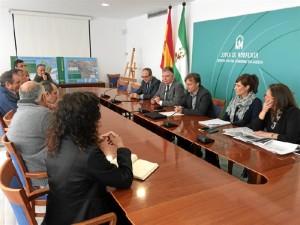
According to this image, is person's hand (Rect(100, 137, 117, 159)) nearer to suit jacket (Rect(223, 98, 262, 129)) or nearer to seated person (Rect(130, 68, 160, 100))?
suit jacket (Rect(223, 98, 262, 129))

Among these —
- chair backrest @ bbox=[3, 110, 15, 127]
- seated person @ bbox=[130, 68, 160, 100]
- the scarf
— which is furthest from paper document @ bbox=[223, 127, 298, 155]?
seated person @ bbox=[130, 68, 160, 100]

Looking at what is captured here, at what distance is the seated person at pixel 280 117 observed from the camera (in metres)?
2.04

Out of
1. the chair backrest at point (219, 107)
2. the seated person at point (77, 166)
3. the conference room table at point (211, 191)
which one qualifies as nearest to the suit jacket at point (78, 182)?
the seated person at point (77, 166)

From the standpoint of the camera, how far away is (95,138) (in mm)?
1213

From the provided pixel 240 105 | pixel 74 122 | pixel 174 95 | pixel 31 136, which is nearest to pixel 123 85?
pixel 174 95

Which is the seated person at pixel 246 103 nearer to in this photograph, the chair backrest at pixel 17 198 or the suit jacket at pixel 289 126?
the suit jacket at pixel 289 126

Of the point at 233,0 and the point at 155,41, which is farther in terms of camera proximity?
the point at 155,41

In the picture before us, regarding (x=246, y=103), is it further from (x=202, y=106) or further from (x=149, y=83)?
(x=149, y=83)

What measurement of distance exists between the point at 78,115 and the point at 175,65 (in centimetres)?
408

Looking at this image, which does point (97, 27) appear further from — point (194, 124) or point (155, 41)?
point (194, 124)

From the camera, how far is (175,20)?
16.6ft

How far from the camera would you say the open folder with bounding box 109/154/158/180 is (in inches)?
54.7

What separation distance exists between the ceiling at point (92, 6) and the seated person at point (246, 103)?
2.74 metres

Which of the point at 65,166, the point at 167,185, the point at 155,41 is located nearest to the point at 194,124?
the point at 167,185
